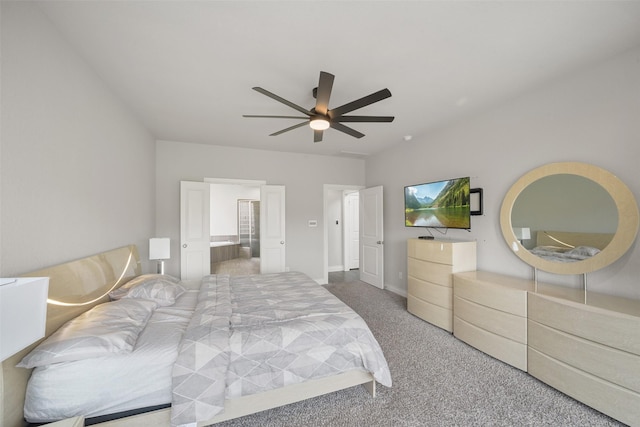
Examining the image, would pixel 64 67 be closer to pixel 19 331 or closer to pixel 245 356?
pixel 19 331

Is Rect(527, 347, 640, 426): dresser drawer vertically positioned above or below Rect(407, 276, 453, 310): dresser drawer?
below

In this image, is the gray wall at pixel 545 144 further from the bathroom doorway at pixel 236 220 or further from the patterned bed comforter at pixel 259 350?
the bathroom doorway at pixel 236 220

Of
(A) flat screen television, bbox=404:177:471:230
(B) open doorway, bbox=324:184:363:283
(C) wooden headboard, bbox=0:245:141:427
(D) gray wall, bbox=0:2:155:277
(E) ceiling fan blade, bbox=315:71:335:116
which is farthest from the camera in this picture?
(B) open doorway, bbox=324:184:363:283

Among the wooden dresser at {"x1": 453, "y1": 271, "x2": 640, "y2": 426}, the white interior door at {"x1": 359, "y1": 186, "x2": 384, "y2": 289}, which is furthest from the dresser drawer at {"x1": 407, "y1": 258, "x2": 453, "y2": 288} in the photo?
the white interior door at {"x1": 359, "y1": 186, "x2": 384, "y2": 289}

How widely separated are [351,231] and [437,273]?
356cm

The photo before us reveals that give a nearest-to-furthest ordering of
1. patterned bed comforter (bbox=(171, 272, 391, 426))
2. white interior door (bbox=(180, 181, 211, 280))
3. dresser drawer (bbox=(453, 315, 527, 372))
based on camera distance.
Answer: patterned bed comforter (bbox=(171, 272, 391, 426)), dresser drawer (bbox=(453, 315, 527, 372)), white interior door (bbox=(180, 181, 211, 280))

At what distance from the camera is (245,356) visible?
5.23 ft

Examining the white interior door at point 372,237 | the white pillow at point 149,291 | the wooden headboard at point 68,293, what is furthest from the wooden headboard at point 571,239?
the wooden headboard at point 68,293

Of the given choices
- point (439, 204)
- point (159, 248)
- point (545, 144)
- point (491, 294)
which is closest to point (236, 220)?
A: point (159, 248)

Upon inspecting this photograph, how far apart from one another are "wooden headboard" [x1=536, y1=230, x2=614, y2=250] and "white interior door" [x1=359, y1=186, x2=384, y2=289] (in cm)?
246

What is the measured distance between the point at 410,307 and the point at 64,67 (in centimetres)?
437

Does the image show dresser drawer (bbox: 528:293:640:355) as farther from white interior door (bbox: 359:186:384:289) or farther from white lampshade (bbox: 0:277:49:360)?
white lampshade (bbox: 0:277:49:360)

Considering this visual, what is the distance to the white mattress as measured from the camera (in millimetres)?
1268

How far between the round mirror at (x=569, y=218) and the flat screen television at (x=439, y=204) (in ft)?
1.63
